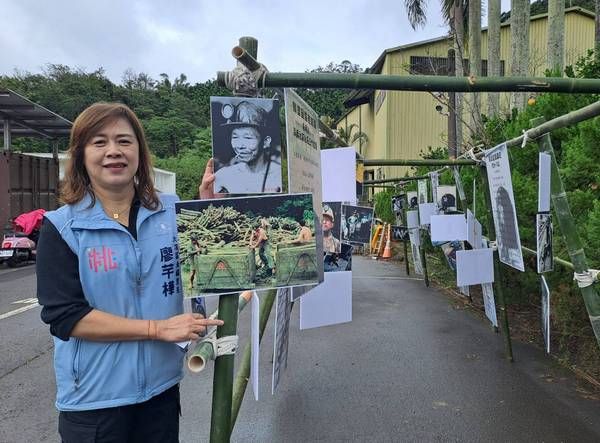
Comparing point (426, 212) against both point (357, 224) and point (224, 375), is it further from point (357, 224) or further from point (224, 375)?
point (224, 375)

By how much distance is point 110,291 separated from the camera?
167 centimetres

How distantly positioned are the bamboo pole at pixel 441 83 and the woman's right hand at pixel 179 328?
36.3 inches

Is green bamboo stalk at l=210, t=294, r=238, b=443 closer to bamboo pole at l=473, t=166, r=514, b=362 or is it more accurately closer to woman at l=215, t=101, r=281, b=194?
woman at l=215, t=101, r=281, b=194

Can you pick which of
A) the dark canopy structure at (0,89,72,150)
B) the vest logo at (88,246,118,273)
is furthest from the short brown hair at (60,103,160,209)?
the dark canopy structure at (0,89,72,150)

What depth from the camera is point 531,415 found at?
371 cm

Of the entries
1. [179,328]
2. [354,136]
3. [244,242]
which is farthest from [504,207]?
[354,136]

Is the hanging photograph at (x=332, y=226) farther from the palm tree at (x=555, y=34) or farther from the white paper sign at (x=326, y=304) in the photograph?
the palm tree at (x=555, y=34)

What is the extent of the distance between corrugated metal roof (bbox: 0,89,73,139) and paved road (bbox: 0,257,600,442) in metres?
9.89

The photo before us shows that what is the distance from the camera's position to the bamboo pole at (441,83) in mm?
2041

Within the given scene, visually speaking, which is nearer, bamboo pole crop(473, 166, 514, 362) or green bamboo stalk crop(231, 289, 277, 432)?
green bamboo stalk crop(231, 289, 277, 432)

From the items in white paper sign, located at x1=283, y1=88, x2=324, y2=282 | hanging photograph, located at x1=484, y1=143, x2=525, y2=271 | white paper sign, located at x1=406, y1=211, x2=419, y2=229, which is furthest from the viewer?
white paper sign, located at x1=406, y1=211, x2=419, y2=229

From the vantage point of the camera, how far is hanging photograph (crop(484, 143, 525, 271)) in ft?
12.0

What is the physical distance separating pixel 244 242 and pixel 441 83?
43.3 inches

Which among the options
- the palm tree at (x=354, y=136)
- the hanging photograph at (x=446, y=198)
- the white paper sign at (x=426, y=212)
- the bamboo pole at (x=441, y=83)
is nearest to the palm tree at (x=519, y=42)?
the hanging photograph at (x=446, y=198)
